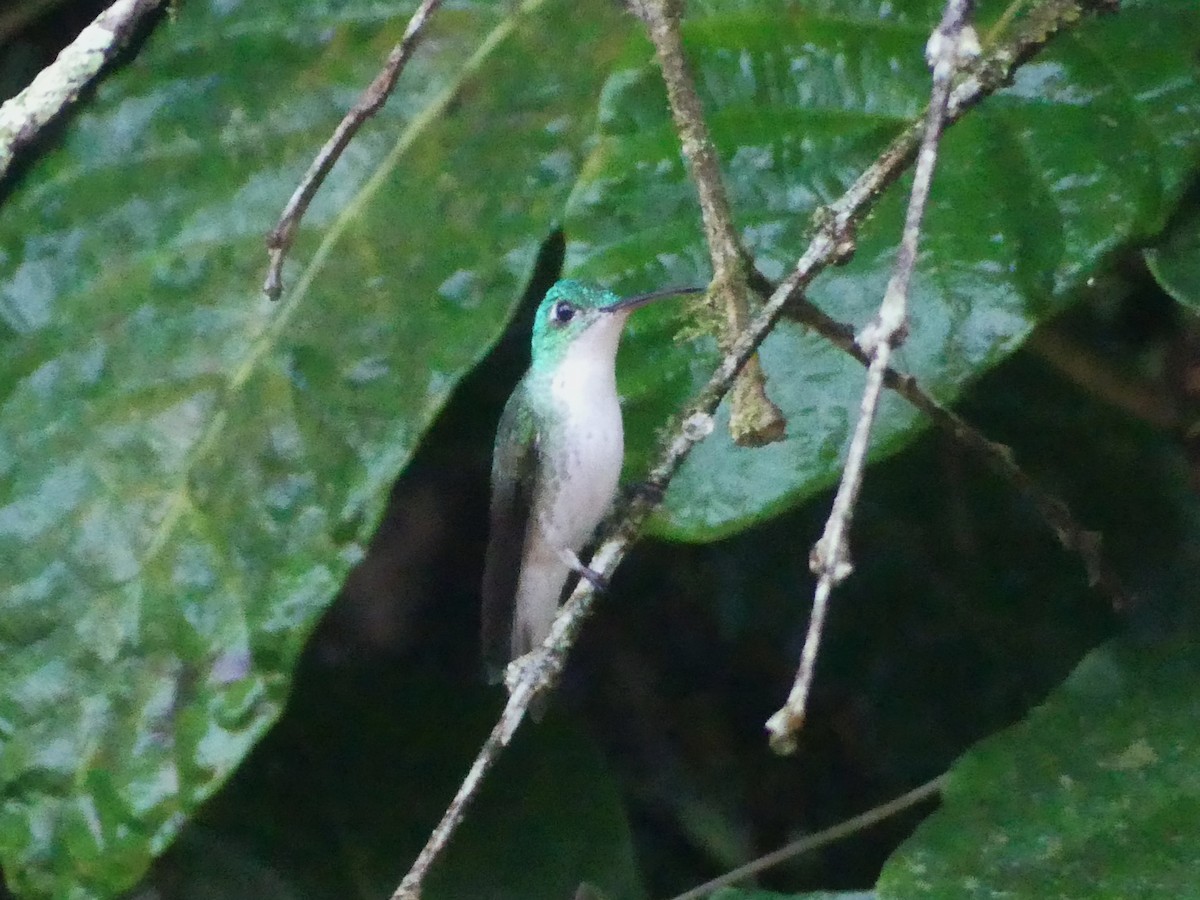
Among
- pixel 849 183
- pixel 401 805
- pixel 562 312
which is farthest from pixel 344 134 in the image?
pixel 401 805

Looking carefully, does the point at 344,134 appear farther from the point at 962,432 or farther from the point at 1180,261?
the point at 1180,261

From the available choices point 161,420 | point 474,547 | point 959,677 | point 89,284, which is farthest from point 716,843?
point 89,284

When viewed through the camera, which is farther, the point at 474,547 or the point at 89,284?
the point at 474,547

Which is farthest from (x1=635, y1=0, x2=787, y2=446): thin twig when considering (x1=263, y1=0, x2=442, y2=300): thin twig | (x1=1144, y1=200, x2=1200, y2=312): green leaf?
(x1=1144, y1=200, x2=1200, y2=312): green leaf

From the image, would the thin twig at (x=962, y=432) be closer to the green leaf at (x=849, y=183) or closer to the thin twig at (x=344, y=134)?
the green leaf at (x=849, y=183)

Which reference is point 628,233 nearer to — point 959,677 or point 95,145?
point 95,145

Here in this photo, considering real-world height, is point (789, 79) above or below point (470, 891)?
above

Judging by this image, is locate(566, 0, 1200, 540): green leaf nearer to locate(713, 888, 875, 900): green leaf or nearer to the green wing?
the green wing
